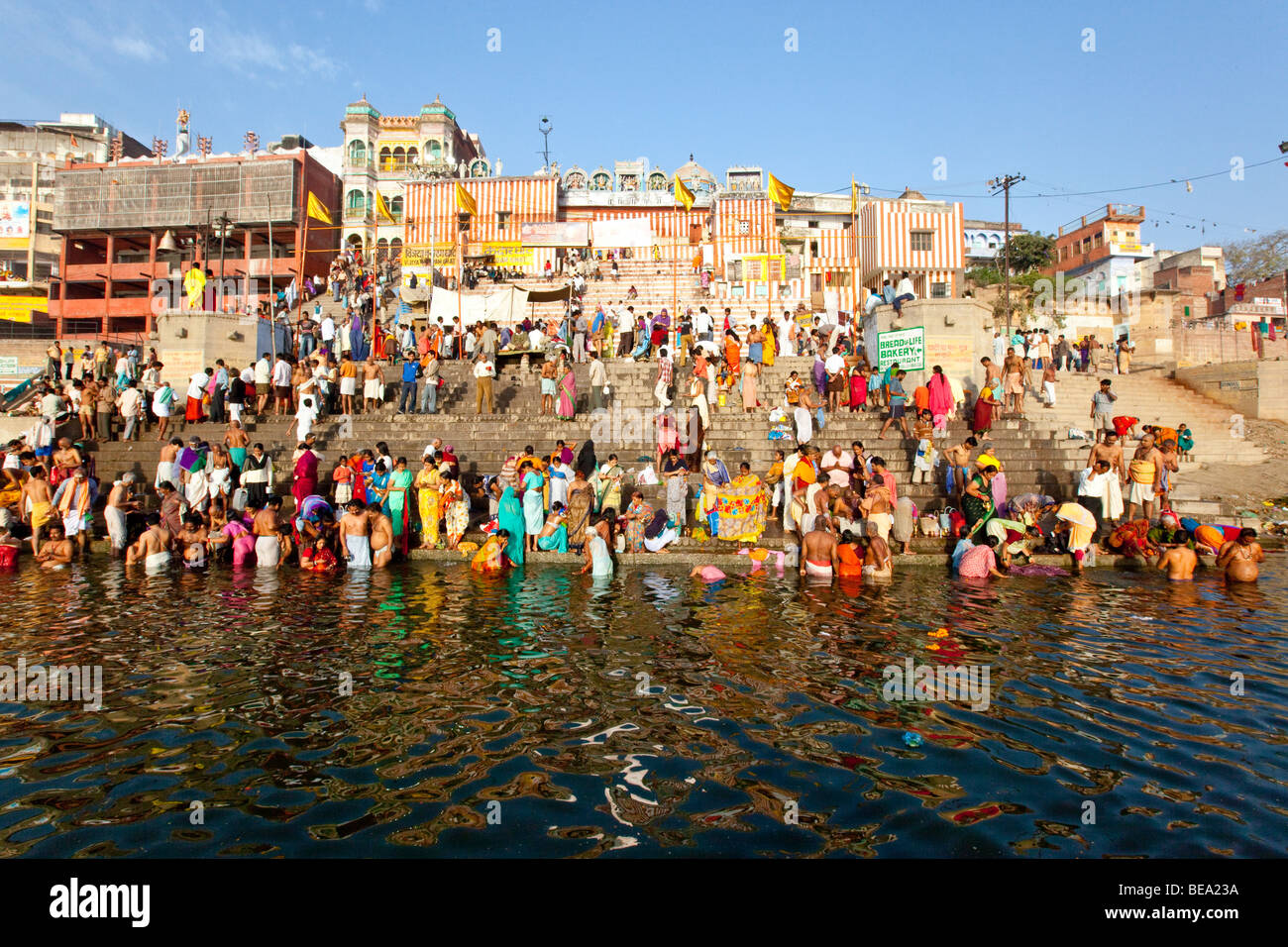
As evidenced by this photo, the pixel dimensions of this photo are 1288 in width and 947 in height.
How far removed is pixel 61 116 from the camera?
43156mm

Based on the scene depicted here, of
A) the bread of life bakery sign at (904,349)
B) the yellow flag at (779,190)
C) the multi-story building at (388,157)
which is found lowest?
the bread of life bakery sign at (904,349)

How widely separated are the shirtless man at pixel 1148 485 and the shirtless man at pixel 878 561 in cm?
456

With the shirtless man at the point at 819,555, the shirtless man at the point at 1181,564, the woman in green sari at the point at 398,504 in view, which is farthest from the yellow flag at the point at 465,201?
the shirtless man at the point at 1181,564

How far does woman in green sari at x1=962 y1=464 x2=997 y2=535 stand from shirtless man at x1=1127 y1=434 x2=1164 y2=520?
93.7 inches

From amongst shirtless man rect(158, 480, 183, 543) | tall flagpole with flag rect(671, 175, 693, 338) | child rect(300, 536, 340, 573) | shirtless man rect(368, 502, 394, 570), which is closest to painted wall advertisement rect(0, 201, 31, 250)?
tall flagpole with flag rect(671, 175, 693, 338)

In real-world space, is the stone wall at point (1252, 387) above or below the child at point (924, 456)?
above

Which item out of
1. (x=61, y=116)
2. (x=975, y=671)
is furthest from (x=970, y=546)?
(x=61, y=116)

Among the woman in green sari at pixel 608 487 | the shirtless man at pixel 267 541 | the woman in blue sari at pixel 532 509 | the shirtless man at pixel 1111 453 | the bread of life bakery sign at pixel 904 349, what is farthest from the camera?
the bread of life bakery sign at pixel 904 349

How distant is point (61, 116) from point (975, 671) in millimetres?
55208

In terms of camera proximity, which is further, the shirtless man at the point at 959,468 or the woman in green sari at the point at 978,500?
the shirtless man at the point at 959,468

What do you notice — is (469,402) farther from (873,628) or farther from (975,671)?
(975,671)

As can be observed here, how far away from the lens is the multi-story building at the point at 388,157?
40281mm

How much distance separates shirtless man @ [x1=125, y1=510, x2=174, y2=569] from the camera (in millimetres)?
10648

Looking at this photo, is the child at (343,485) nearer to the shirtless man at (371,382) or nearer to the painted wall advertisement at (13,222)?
the shirtless man at (371,382)
